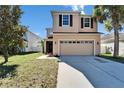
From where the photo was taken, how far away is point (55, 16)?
2648 centimetres

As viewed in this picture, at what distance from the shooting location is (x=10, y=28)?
1648 centimetres

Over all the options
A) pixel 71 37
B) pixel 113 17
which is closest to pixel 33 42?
pixel 71 37

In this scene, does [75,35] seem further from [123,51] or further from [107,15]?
[123,51]

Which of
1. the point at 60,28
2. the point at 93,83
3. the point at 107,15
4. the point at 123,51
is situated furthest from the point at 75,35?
the point at 93,83

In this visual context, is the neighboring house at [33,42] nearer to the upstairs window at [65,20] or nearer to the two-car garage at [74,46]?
the upstairs window at [65,20]

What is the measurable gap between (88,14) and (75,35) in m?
3.20

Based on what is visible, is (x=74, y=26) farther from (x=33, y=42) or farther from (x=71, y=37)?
(x=33, y=42)

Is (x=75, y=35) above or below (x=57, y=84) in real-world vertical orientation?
above

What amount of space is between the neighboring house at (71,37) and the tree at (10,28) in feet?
29.8

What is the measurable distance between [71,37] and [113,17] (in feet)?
15.5

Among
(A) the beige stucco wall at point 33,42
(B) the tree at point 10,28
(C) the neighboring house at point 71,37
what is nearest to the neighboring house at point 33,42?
(A) the beige stucco wall at point 33,42
